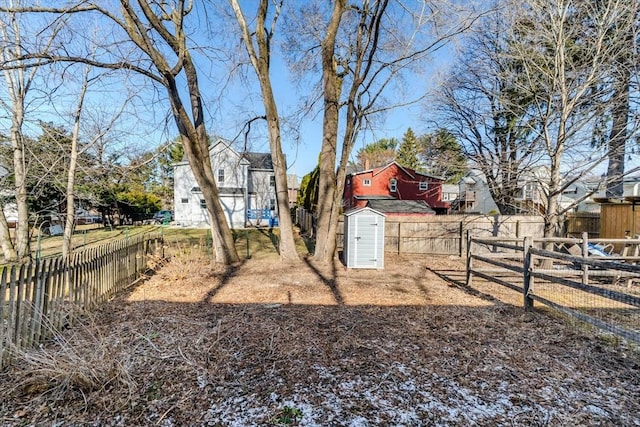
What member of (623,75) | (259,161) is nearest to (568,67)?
(623,75)

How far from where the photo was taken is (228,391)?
2.96 m

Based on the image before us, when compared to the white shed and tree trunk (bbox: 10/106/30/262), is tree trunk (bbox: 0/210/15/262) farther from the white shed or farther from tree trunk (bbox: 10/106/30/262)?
the white shed

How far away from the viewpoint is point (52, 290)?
4.20 meters

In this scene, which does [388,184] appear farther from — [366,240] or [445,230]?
[366,240]

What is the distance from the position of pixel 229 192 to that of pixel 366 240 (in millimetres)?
17059

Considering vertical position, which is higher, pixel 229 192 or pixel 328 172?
pixel 229 192

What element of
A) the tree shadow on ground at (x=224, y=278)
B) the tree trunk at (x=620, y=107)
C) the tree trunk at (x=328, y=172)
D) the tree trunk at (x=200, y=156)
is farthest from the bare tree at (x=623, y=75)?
the tree trunk at (x=200, y=156)

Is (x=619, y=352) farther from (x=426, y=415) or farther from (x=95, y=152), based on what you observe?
(x=95, y=152)

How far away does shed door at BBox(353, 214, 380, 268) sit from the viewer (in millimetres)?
9195

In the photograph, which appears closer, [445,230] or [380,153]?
[445,230]

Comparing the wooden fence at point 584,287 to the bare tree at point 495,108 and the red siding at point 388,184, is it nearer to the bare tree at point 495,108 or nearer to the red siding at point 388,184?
the bare tree at point 495,108

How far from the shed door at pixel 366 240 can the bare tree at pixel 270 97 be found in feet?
7.15

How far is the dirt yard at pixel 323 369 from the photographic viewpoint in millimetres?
2613

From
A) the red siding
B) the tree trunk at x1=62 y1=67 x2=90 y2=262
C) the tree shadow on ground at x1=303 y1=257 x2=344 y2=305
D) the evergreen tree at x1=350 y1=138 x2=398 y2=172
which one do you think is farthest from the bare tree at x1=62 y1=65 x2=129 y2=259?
the evergreen tree at x1=350 y1=138 x2=398 y2=172
